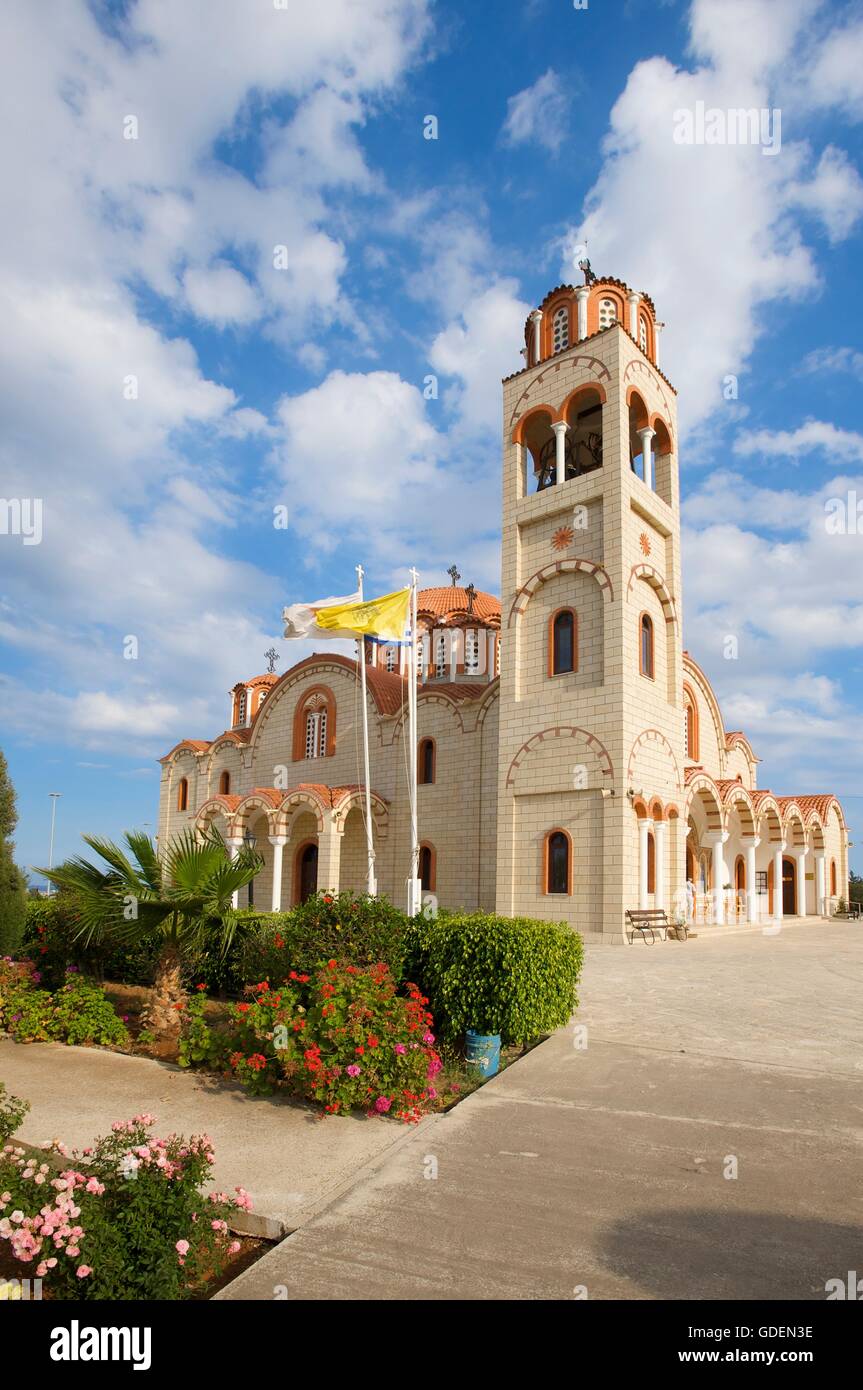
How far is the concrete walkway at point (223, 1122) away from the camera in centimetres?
518

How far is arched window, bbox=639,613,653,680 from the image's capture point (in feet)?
67.1

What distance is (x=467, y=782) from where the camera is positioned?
23.4m

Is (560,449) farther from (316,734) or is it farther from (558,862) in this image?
(316,734)

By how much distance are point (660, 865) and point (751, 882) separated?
307 inches

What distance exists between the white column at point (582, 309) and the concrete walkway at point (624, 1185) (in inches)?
700

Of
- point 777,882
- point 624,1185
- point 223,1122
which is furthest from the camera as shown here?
point 777,882

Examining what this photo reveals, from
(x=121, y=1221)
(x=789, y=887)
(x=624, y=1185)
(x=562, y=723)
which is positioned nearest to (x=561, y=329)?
(x=562, y=723)

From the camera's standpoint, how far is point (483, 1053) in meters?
7.75

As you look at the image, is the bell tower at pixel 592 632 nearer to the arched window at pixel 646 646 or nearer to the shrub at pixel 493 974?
the arched window at pixel 646 646

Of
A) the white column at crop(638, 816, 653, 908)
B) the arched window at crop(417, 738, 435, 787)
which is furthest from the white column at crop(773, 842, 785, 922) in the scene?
the arched window at crop(417, 738, 435, 787)

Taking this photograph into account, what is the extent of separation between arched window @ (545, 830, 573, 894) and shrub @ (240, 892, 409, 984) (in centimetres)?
1078

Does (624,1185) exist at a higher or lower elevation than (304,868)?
lower

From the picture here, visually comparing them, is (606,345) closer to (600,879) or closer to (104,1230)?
(600,879)
